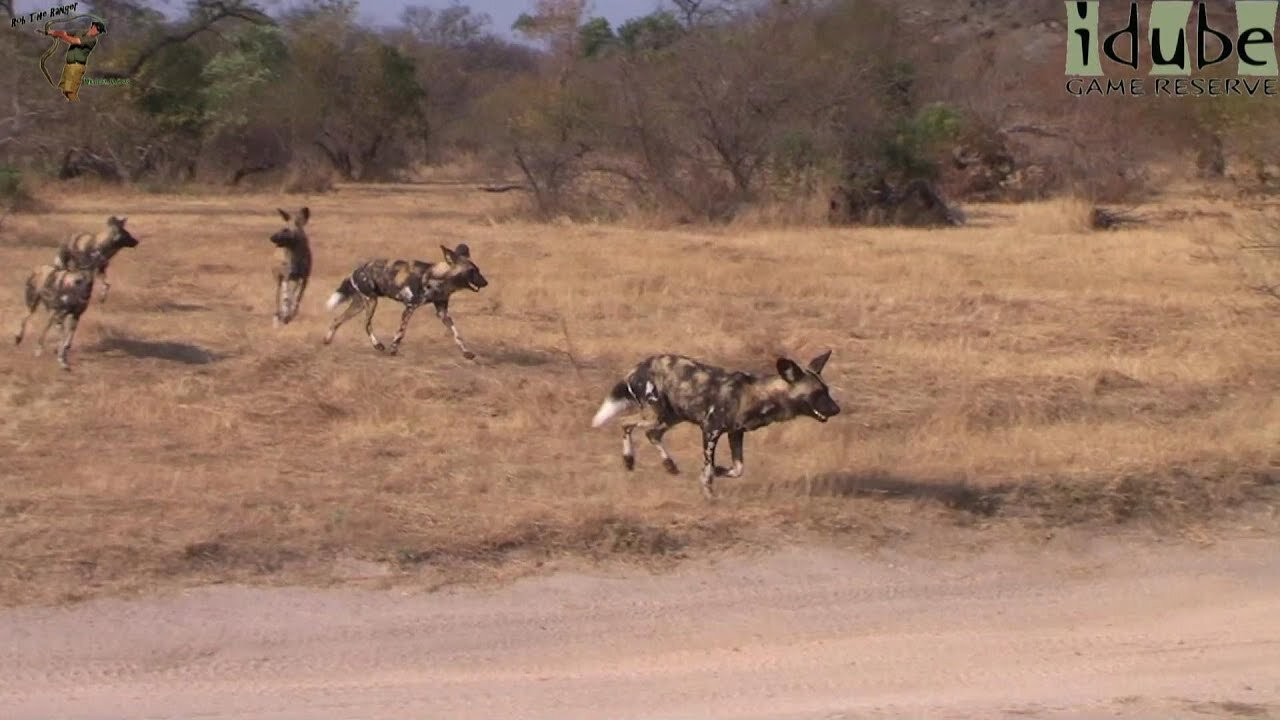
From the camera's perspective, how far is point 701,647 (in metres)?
6.61

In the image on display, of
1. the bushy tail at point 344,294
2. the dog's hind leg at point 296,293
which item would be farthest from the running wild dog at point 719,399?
the dog's hind leg at point 296,293

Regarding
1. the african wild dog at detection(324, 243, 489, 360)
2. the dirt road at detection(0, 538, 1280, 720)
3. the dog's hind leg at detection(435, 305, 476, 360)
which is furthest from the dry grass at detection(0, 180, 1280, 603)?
the dirt road at detection(0, 538, 1280, 720)

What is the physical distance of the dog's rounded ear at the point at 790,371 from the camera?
8.34 meters

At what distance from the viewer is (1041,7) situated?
206 feet

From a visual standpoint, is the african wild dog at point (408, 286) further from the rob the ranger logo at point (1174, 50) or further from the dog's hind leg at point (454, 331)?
the rob the ranger logo at point (1174, 50)

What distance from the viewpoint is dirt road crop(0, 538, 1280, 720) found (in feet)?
19.2

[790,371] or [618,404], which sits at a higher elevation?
[790,371]

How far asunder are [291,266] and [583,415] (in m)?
4.52

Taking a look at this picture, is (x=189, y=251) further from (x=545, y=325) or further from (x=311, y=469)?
(x=311, y=469)

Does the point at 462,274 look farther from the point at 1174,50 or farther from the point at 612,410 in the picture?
the point at 1174,50

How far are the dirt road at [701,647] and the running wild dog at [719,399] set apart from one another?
0.94 m

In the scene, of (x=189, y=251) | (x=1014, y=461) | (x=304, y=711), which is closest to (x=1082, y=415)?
(x=1014, y=461)

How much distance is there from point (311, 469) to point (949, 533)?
3.61m

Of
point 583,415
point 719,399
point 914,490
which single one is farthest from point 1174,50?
point 719,399
